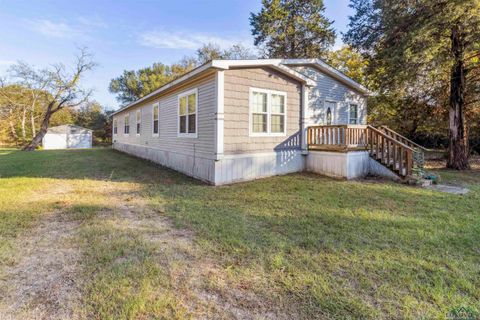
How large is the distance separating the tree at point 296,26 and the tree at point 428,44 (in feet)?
37.8

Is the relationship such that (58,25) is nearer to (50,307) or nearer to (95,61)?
(95,61)

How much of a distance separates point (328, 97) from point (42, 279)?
35.1ft

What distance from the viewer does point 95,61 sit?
89.8ft

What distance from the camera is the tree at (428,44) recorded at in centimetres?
892

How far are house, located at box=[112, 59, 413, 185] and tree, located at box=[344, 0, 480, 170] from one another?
2516 millimetres

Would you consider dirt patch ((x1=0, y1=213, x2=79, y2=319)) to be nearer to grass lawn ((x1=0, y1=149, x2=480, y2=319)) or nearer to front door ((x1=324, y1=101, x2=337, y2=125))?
grass lawn ((x1=0, y1=149, x2=480, y2=319))

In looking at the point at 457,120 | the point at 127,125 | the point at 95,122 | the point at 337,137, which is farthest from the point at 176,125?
the point at 95,122

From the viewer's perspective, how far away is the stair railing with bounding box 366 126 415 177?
752cm

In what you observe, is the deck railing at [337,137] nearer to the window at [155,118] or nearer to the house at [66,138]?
the window at [155,118]

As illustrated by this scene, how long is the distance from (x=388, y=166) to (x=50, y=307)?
8643 millimetres

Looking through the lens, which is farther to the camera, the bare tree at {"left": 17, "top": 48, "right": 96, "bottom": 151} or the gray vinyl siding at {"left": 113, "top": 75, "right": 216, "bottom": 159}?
the bare tree at {"left": 17, "top": 48, "right": 96, "bottom": 151}

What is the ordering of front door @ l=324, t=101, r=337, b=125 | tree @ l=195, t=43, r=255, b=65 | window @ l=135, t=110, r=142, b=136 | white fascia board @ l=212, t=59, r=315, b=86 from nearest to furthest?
white fascia board @ l=212, t=59, r=315, b=86
front door @ l=324, t=101, r=337, b=125
window @ l=135, t=110, r=142, b=136
tree @ l=195, t=43, r=255, b=65

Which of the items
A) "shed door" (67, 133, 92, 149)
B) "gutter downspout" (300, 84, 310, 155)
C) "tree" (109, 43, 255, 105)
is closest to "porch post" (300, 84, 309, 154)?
"gutter downspout" (300, 84, 310, 155)

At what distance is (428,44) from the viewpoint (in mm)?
9352
